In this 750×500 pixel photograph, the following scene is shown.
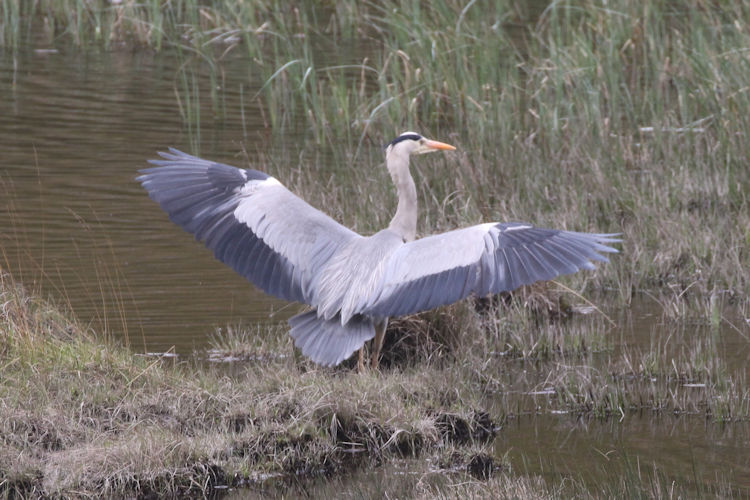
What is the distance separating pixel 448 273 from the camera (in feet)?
17.4

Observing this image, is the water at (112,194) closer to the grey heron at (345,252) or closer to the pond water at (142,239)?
the pond water at (142,239)

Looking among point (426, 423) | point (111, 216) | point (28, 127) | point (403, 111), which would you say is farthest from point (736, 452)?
point (28, 127)

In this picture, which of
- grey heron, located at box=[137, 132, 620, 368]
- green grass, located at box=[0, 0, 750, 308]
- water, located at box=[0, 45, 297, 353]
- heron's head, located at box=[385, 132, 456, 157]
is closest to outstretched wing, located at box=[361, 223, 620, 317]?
grey heron, located at box=[137, 132, 620, 368]

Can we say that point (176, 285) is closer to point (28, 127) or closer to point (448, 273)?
point (448, 273)

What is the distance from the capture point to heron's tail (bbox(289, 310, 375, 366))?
544 centimetres

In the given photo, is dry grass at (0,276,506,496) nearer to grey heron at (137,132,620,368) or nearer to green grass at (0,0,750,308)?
grey heron at (137,132,620,368)

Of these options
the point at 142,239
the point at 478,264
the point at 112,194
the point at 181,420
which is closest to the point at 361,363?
the point at 478,264

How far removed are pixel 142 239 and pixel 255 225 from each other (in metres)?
2.25

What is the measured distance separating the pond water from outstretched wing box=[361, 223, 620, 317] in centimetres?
64

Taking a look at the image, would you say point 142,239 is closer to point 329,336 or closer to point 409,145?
point 409,145

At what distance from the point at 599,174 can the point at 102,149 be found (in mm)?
4209

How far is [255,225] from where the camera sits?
19.4 ft

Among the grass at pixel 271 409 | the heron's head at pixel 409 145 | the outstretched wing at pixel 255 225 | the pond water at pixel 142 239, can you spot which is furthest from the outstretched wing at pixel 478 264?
the heron's head at pixel 409 145

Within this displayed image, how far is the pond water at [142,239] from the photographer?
5.01 meters
